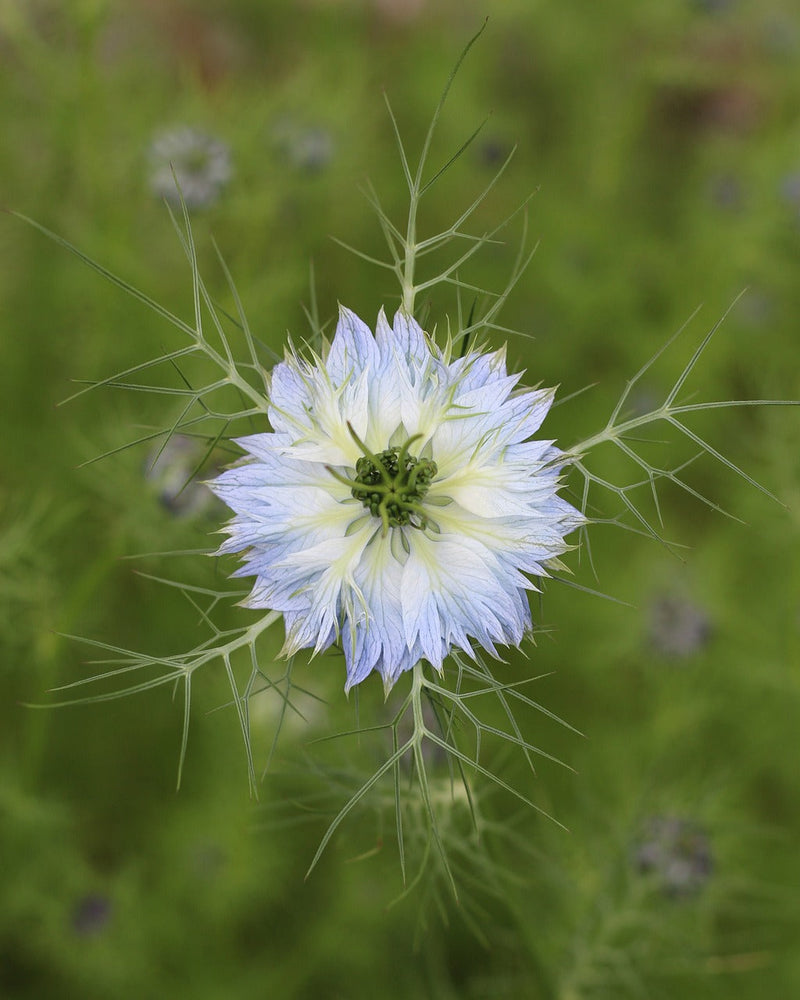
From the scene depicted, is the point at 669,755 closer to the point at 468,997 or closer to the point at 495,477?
the point at 468,997

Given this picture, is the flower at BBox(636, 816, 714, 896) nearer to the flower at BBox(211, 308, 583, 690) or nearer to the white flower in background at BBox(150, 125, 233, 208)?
the flower at BBox(211, 308, 583, 690)

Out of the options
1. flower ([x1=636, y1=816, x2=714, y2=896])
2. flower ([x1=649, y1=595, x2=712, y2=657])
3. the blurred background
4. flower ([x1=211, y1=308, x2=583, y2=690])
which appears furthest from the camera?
flower ([x1=649, y1=595, x2=712, y2=657])

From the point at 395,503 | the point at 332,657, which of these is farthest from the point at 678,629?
the point at 395,503

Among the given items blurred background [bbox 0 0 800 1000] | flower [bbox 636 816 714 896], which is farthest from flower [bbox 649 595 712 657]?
flower [bbox 636 816 714 896]

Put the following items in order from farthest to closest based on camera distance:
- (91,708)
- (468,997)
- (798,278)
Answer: (798,278) → (91,708) → (468,997)

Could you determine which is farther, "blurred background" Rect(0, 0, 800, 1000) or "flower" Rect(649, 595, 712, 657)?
"flower" Rect(649, 595, 712, 657)

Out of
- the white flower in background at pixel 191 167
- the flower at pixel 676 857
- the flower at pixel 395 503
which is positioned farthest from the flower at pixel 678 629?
the white flower in background at pixel 191 167

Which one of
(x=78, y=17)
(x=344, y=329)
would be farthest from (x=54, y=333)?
(x=344, y=329)

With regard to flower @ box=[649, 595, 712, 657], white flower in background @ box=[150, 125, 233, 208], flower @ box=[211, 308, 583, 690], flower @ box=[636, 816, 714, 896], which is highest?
white flower in background @ box=[150, 125, 233, 208]
